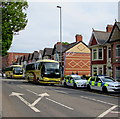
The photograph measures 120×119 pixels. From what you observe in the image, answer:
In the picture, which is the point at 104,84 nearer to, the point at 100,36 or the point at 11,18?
the point at 11,18

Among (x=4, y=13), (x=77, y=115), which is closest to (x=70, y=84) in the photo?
(x=4, y=13)

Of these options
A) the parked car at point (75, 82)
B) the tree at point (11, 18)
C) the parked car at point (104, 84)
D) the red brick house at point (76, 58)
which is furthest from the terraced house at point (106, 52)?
the red brick house at point (76, 58)

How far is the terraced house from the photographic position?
95.0 ft

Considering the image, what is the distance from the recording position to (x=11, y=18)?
25469mm

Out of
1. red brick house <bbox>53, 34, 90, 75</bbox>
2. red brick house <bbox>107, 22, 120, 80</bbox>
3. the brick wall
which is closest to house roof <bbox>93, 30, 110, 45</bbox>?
red brick house <bbox>107, 22, 120, 80</bbox>

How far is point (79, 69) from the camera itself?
52.4 m

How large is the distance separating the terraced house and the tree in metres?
11.3

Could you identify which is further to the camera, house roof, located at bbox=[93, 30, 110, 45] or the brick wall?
the brick wall

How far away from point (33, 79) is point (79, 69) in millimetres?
21223

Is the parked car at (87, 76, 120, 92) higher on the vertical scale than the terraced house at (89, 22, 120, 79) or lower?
lower

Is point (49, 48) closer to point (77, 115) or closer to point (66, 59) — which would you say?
point (66, 59)

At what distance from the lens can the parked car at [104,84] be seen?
18016 mm

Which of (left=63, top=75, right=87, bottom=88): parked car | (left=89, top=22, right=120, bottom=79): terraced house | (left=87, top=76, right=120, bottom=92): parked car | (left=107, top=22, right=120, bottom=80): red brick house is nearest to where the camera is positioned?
(left=87, top=76, right=120, bottom=92): parked car

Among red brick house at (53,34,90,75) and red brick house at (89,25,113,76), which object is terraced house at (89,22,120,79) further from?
red brick house at (53,34,90,75)
